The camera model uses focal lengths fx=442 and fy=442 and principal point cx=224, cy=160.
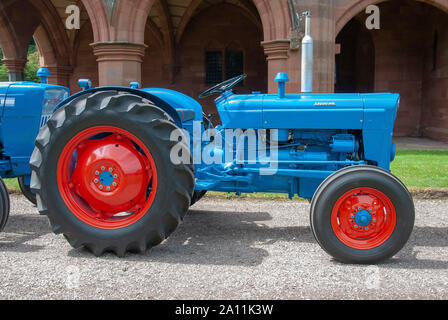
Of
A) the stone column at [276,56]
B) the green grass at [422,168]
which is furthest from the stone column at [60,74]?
the green grass at [422,168]

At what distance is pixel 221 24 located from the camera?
16.8 meters

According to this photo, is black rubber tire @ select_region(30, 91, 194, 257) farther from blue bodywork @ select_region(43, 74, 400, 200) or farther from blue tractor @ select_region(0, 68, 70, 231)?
blue tractor @ select_region(0, 68, 70, 231)

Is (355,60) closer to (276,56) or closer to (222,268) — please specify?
(276,56)

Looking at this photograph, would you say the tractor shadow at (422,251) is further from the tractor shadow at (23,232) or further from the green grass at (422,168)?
the tractor shadow at (23,232)

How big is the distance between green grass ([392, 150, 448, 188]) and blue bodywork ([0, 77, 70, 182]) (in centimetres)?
464

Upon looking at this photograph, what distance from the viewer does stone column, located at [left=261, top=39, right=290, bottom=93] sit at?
9.54 meters

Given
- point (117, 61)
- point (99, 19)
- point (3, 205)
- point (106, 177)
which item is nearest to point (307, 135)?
point (106, 177)

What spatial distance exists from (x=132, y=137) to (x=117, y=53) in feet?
22.6

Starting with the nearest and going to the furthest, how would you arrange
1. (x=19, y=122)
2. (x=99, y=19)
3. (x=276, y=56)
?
1. (x=19, y=122)
2. (x=276, y=56)
3. (x=99, y=19)

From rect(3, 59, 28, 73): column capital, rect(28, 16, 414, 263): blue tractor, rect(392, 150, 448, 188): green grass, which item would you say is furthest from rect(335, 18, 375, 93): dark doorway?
rect(28, 16, 414, 263): blue tractor

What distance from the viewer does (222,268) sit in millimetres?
3070

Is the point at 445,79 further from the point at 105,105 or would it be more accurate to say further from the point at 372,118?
the point at 105,105

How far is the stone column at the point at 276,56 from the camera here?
9539mm

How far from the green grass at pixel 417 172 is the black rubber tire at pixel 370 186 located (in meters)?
2.32
